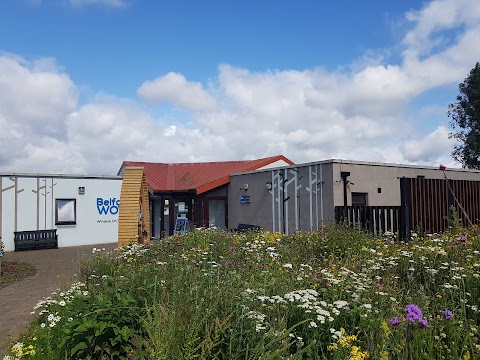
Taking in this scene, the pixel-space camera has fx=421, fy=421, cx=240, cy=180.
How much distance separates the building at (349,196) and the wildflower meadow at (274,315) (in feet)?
20.1

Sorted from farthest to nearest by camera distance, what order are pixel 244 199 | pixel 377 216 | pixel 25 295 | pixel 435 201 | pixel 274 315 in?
pixel 244 199 < pixel 435 201 < pixel 377 216 < pixel 25 295 < pixel 274 315

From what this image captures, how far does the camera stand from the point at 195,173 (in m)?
26.7

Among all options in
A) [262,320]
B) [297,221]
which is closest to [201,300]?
[262,320]

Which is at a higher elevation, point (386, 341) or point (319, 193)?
point (319, 193)

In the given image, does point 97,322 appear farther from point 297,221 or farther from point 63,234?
point 63,234

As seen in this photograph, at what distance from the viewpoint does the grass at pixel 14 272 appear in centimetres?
1118

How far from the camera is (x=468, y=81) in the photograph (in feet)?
115

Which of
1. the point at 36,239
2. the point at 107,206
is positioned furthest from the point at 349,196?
the point at 36,239

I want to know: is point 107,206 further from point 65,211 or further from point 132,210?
point 132,210

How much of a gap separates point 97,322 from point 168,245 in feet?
16.6

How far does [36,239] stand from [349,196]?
15.3m

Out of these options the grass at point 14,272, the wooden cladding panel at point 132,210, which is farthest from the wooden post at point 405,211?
the grass at point 14,272

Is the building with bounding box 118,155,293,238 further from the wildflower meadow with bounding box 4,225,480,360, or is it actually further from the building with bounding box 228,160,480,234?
the wildflower meadow with bounding box 4,225,480,360

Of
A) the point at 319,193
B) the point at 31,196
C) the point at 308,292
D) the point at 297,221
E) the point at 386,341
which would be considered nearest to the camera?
the point at 386,341
